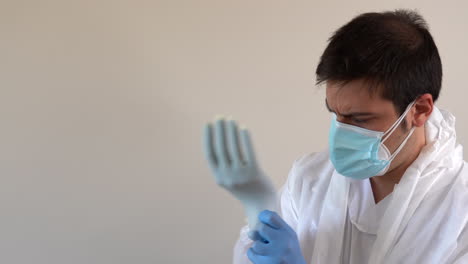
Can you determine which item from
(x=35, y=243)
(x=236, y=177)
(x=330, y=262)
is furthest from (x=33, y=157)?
(x=330, y=262)

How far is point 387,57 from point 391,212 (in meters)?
0.31

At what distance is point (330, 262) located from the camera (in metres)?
0.88

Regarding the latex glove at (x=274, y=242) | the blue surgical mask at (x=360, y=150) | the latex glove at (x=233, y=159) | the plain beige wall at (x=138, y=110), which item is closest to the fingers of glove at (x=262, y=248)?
the latex glove at (x=274, y=242)

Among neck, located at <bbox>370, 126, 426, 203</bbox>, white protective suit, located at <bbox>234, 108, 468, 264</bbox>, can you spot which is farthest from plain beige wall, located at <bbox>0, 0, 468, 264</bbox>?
neck, located at <bbox>370, 126, 426, 203</bbox>

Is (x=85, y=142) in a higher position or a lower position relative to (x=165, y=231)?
higher

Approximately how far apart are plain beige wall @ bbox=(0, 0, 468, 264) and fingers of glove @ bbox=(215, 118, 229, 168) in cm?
52

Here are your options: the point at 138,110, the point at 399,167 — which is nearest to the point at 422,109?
the point at 399,167

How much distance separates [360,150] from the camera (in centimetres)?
85

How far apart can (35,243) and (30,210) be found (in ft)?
0.31

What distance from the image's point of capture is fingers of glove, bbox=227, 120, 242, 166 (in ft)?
2.18

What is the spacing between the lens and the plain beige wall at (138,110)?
108 centimetres

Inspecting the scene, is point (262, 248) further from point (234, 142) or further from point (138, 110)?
point (138, 110)

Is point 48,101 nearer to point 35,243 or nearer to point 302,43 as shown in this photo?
point 35,243

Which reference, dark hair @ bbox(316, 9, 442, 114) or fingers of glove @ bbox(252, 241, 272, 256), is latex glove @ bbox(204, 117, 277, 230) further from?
dark hair @ bbox(316, 9, 442, 114)
